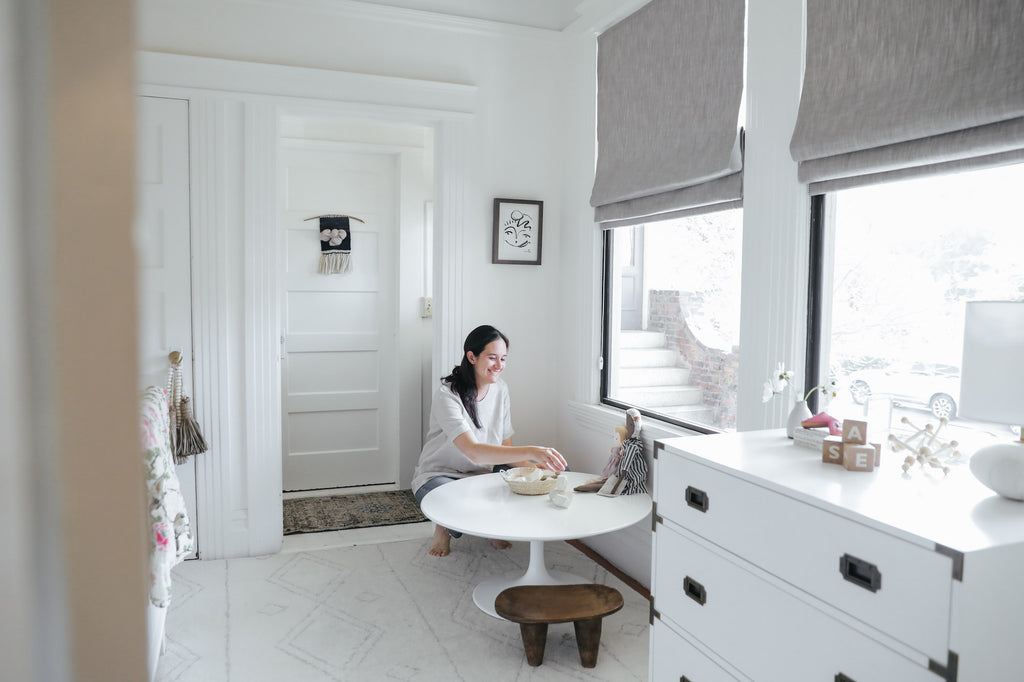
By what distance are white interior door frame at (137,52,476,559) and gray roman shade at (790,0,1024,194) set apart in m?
2.04

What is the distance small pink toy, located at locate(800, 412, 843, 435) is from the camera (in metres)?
1.70

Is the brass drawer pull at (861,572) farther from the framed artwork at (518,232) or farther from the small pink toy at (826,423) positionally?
the framed artwork at (518,232)

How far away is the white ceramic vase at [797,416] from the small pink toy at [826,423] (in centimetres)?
6

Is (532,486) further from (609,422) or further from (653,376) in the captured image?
(653,376)

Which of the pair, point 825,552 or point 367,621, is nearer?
point 825,552

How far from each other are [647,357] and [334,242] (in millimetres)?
2142

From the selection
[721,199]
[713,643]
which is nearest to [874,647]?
[713,643]

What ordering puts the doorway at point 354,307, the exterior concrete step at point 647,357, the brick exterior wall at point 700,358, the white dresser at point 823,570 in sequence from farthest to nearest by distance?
1. the doorway at point 354,307
2. the exterior concrete step at point 647,357
3. the brick exterior wall at point 700,358
4. the white dresser at point 823,570

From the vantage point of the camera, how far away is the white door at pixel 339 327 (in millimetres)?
4094

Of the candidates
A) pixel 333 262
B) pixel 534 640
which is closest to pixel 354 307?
pixel 333 262

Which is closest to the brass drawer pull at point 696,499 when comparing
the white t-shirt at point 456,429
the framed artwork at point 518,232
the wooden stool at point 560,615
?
the wooden stool at point 560,615

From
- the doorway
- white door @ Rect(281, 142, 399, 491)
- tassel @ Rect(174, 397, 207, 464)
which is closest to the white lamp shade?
tassel @ Rect(174, 397, 207, 464)

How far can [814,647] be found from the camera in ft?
4.27

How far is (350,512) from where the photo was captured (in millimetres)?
3777
